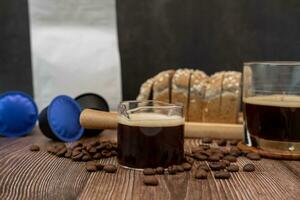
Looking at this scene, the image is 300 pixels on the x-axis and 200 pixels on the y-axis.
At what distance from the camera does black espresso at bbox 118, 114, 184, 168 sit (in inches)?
32.6

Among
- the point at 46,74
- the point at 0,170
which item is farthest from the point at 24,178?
the point at 46,74

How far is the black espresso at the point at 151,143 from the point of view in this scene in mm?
828

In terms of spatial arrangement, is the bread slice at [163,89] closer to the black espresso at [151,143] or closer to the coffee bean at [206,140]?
the coffee bean at [206,140]

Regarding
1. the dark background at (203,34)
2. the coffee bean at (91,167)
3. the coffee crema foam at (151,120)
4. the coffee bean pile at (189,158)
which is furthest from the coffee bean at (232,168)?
the dark background at (203,34)

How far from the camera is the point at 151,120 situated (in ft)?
2.75

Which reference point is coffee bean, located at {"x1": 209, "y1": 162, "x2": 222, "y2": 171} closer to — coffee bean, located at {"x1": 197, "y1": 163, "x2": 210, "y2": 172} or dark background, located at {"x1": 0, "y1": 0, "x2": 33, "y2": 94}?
→ coffee bean, located at {"x1": 197, "y1": 163, "x2": 210, "y2": 172}

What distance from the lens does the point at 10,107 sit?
117cm

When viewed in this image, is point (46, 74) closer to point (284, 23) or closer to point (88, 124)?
point (88, 124)

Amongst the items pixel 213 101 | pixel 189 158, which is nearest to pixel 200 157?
pixel 189 158

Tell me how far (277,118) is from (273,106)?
23 millimetres

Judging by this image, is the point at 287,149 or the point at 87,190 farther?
the point at 287,149

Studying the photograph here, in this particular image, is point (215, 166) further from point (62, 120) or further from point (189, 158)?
point (62, 120)

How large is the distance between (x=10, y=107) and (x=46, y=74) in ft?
1.30

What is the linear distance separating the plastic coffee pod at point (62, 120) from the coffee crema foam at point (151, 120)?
0.84ft
